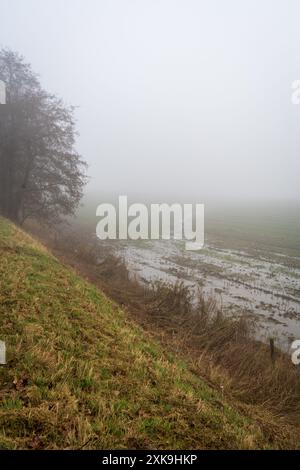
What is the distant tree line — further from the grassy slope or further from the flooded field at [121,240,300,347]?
the grassy slope

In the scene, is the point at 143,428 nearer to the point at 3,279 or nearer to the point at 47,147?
the point at 3,279

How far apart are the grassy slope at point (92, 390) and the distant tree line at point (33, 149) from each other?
1748cm

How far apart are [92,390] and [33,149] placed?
74.7ft

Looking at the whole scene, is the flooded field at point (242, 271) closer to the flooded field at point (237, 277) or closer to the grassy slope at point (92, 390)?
the flooded field at point (237, 277)

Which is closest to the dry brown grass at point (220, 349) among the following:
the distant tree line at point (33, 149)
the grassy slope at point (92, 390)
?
the grassy slope at point (92, 390)

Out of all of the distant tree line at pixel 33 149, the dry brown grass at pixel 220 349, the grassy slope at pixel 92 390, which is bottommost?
the dry brown grass at pixel 220 349

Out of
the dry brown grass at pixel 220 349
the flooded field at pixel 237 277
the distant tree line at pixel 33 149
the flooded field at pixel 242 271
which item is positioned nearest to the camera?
the dry brown grass at pixel 220 349

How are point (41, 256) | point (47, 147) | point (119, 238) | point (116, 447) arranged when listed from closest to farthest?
point (116, 447) → point (41, 256) → point (47, 147) → point (119, 238)

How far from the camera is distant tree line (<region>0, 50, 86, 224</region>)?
24.2m

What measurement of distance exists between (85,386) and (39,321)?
2.37m

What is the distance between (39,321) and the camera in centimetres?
738

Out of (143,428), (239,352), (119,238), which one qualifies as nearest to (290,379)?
(239,352)

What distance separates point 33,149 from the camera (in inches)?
973

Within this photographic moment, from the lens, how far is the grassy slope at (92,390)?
4.52m
